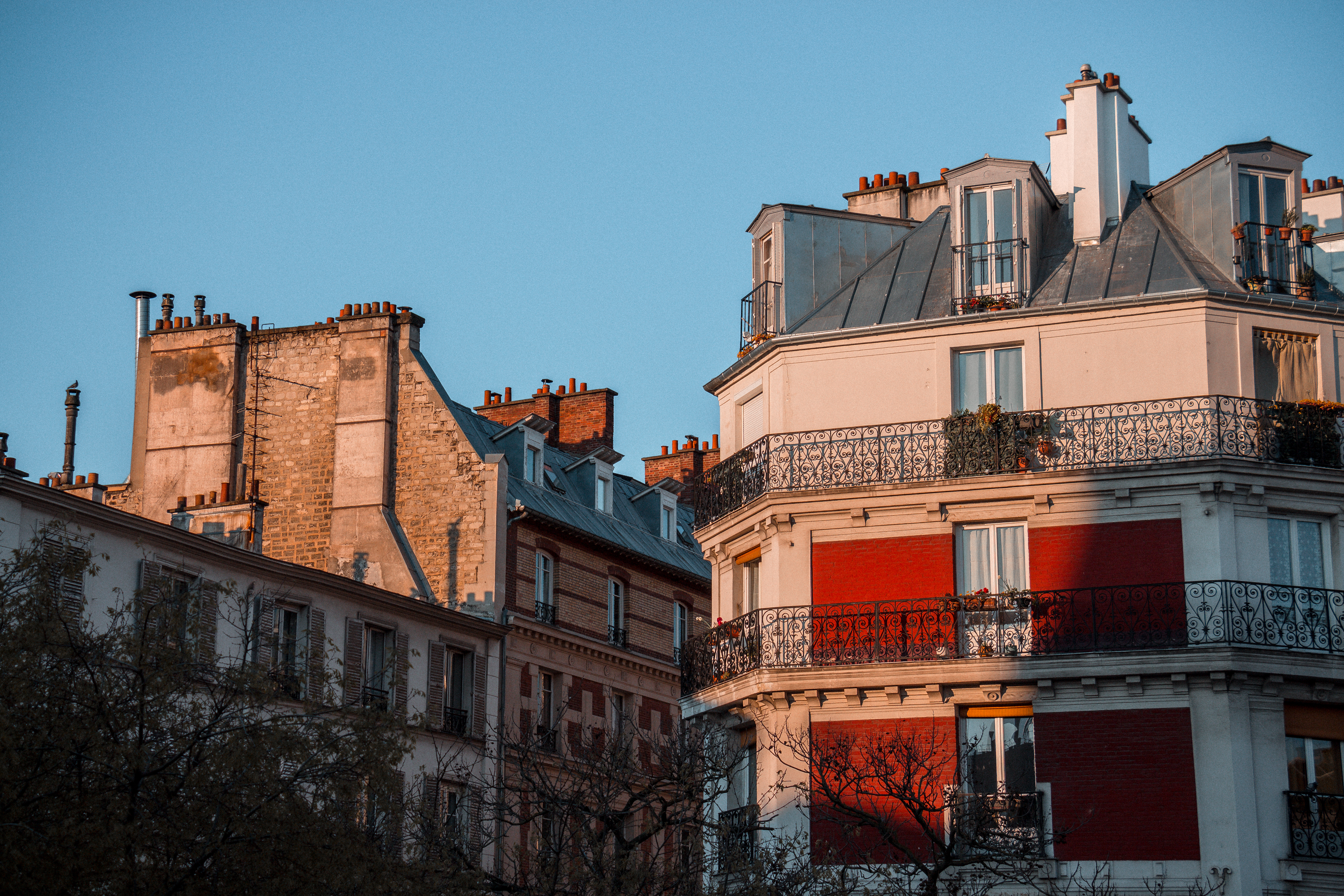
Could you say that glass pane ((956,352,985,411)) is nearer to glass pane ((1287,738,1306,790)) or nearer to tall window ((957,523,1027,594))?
tall window ((957,523,1027,594))

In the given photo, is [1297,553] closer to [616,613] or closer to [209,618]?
[209,618]

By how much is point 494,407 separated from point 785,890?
2358cm

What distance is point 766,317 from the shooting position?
26.7m

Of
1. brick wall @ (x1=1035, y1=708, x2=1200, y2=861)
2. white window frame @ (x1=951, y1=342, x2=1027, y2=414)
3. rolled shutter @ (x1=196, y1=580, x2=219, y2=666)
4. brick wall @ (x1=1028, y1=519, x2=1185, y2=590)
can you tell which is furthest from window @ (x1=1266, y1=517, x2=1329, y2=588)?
rolled shutter @ (x1=196, y1=580, x2=219, y2=666)

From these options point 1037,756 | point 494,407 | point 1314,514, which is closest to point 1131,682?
point 1037,756

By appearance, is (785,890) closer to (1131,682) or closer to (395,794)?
(395,794)

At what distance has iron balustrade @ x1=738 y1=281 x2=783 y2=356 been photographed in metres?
26.5

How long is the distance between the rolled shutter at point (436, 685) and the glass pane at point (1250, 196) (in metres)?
15.3

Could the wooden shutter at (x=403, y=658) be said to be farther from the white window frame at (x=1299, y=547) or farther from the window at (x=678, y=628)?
the white window frame at (x=1299, y=547)

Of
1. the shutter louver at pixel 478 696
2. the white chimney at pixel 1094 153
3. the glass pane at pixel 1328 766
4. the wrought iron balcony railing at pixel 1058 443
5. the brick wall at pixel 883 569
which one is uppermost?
the white chimney at pixel 1094 153

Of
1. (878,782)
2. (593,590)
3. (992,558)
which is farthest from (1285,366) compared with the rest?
(593,590)

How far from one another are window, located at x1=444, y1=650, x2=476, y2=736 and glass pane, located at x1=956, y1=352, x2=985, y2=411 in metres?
11.7

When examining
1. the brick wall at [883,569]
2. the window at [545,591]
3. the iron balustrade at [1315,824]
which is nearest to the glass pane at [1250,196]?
the brick wall at [883,569]

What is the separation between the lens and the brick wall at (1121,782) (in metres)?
21.8
